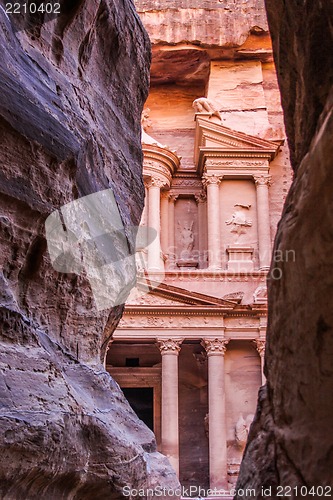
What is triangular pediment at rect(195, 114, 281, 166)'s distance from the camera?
25.2 metres

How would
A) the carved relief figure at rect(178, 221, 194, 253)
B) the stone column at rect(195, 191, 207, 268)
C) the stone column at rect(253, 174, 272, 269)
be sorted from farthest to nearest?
the carved relief figure at rect(178, 221, 194, 253) → the stone column at rect(195, 191, 207, 268) → the stone column at rect(253, 174, 272, 269)

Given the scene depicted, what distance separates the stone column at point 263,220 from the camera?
24109 millimetres

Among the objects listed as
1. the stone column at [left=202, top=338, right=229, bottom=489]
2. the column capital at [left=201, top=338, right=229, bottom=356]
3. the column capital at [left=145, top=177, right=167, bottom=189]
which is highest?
the column capital at [left=145, top=177, right=167, bottom=189]

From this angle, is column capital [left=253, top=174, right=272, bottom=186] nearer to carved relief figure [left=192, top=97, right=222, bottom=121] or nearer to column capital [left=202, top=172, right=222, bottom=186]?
column capital [left=202, top=172, right=222, bottom=186]

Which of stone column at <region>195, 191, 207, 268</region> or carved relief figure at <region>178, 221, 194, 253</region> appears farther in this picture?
carved relief figure at <region>178, 221, 194, 253</region>

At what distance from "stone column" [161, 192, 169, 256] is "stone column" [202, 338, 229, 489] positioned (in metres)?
6.30

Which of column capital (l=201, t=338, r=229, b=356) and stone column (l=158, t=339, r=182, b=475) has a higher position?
column capital (l=201, t=338, r=229, b=356)

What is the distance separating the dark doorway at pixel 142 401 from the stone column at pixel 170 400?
274 cm

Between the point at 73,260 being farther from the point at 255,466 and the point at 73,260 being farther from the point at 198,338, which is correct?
the point at 198,338

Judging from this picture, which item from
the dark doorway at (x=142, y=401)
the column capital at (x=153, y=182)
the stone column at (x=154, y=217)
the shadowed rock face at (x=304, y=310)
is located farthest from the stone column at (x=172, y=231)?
the shadowed rock face at (x=304, y=310)

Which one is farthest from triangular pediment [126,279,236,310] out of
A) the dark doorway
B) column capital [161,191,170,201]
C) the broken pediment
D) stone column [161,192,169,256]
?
the broken pediment

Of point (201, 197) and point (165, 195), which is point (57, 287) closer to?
point (165, 195)

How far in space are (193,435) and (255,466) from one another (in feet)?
63.8

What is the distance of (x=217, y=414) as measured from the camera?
20.1 meters
